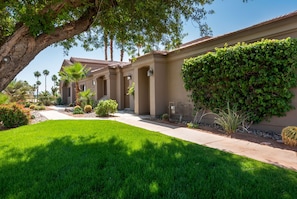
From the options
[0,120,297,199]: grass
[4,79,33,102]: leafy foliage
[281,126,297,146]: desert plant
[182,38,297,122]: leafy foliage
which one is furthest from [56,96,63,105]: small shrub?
[281,126,297,146]: desert plant

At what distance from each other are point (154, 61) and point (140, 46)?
417cm

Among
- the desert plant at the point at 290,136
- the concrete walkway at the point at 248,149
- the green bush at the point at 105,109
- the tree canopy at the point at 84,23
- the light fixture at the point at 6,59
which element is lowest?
the concrete walkway at the point at 248,149

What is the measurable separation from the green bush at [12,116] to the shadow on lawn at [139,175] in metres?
5.76

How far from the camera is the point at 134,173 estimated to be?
3652 millimetres

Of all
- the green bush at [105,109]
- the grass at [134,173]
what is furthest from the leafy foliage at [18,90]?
the grass at [134,173]

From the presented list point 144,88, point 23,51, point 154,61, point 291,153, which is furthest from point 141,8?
point 144,88

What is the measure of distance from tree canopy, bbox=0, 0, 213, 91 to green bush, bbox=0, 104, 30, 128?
5294 mm

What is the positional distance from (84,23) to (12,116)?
8013mm

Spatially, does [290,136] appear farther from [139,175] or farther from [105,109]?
[105,109]

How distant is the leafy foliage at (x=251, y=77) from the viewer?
21.5ft

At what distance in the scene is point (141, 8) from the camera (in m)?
5.07

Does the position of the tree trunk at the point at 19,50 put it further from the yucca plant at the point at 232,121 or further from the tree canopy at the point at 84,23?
the yucca plant at the point at 232,121

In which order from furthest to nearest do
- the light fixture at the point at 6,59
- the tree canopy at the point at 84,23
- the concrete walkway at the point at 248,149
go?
the concrete walkway at the point at 248,149, the tree canopy at the point at 84,23, the light fixture at the point at 6,59

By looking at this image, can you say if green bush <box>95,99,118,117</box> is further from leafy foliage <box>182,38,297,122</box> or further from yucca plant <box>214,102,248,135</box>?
yucca plant <box>214,102,248,135</box>
